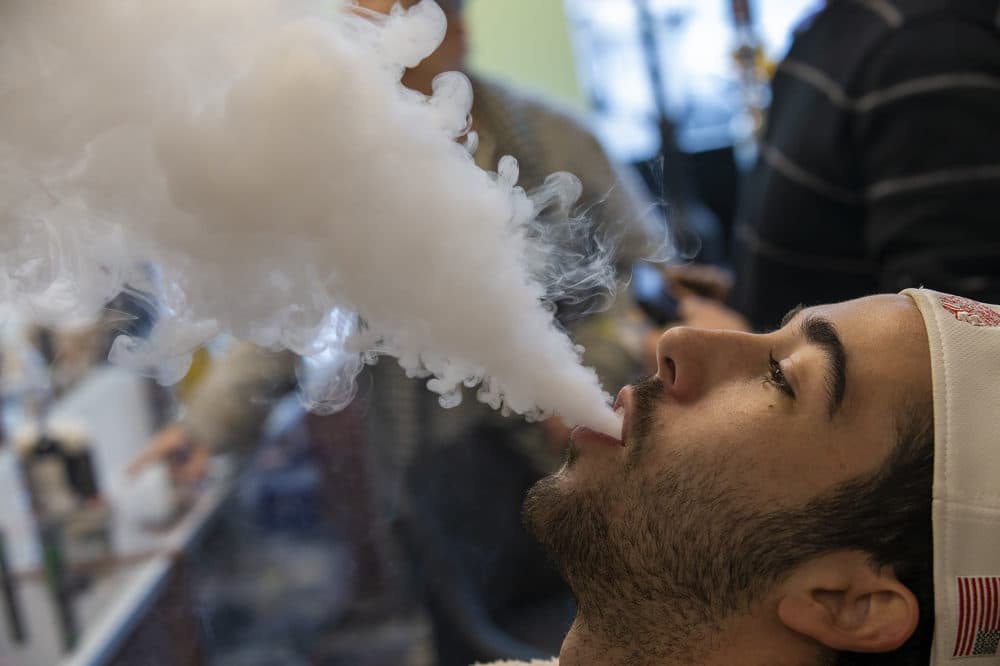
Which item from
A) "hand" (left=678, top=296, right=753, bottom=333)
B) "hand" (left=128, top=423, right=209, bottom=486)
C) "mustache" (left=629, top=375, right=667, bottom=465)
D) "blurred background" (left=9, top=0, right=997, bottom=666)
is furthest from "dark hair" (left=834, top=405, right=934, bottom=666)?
"hand" (left=128, top=423, right=209, bottom=486)

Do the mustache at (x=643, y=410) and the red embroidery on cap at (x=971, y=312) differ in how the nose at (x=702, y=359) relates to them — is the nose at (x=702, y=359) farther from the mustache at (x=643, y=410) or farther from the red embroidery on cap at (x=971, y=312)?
the red embroidery on cap at (x=971, y=312)

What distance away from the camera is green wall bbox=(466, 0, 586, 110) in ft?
20.1

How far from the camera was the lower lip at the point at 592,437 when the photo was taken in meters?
1.25

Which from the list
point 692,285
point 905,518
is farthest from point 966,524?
point 692,285

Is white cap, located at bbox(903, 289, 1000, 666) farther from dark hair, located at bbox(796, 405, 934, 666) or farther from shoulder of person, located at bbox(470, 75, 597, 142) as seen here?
shoulder of person, located at bbox(470, 75, 597, 142)

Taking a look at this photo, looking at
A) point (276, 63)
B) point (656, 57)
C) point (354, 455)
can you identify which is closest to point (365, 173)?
point (276, 63)

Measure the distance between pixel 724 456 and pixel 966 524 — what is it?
0.91 ft

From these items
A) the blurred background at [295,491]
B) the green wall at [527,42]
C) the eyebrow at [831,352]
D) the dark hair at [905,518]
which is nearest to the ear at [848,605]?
the dark hair at [905,518]

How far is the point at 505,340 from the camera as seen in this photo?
1.20 metres

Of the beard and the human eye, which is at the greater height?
the human eye

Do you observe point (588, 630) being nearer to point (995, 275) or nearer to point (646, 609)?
point (646, 609)

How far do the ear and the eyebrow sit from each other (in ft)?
0.61

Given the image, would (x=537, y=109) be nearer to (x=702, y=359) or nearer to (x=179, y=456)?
(x=702, y=359)

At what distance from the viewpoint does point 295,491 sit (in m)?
4.55
